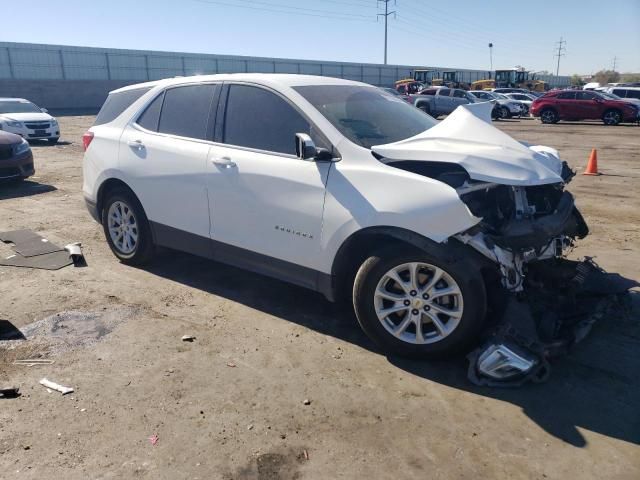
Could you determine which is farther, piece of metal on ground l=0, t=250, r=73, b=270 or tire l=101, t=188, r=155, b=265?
piece of metal on ground l=0, t=250, r=73, b=270

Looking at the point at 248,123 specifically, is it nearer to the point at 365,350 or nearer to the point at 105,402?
the point at 365,350

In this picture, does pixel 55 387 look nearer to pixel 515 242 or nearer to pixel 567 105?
pixel 515 242

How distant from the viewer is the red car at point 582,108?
23.9 meters

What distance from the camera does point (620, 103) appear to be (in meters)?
23.9

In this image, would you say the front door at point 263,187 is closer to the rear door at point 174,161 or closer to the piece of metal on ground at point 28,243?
the rear door at point 174,161

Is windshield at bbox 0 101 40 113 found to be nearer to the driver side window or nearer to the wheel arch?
→ the driver side window

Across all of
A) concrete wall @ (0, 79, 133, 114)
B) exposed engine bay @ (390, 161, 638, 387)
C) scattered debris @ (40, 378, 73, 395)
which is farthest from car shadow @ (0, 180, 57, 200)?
concrete wall @ (0, 79, 133, 114)

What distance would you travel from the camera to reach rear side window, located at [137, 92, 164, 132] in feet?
16.6

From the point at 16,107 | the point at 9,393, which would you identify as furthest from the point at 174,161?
the point at 16,107

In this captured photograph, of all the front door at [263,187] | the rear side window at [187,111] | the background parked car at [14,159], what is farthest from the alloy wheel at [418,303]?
the background parked car at [14,159]

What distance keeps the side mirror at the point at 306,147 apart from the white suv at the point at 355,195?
0.01m

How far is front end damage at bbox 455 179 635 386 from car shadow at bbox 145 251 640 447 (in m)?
0.13

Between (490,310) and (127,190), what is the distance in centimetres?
362

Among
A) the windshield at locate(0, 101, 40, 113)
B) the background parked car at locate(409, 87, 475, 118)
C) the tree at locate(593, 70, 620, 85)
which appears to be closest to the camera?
the windshield at locate(0, 101, 40, 113)
